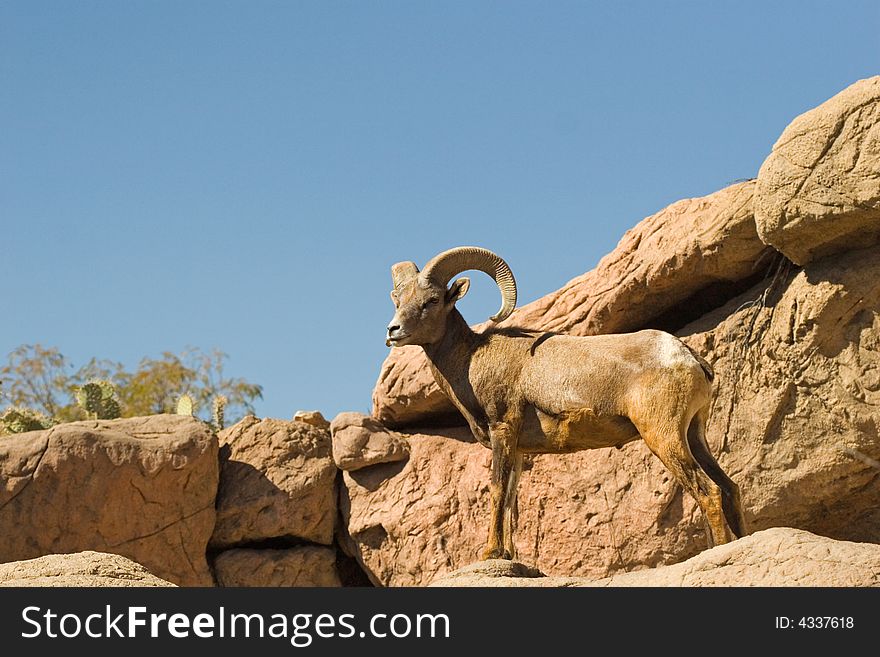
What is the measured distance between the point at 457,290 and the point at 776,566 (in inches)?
166

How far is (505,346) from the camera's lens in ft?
34.8

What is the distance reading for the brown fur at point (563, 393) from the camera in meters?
9.65

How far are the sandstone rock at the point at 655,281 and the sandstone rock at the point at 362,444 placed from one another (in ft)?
1.12

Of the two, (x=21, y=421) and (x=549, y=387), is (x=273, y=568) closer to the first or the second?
(x=21, y=421)

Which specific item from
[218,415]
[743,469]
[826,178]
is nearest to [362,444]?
[218,415]

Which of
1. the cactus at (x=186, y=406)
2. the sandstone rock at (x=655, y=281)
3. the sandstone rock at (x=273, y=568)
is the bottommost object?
the sandstone rock at (x=273, y=568)

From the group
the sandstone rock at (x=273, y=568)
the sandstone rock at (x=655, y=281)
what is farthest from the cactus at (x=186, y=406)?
the sandstone rock at (x=655, y=281)

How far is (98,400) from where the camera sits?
1516 centimetres

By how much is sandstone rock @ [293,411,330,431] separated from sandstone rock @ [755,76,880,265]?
5863 mm

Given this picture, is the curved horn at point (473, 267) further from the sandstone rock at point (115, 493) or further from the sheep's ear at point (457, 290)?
the sandstone rock at point (115, 493)

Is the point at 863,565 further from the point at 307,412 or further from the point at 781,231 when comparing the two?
the point at 307,412

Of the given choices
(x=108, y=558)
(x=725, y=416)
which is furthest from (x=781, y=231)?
(x=108, y=558)

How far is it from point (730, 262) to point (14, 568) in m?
7.31

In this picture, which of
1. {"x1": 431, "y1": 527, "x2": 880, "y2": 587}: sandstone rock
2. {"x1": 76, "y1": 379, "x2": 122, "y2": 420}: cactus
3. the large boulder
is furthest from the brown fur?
{"x1": 76, "y1": 379, "x2": 122, "y2": 420}: cactus
